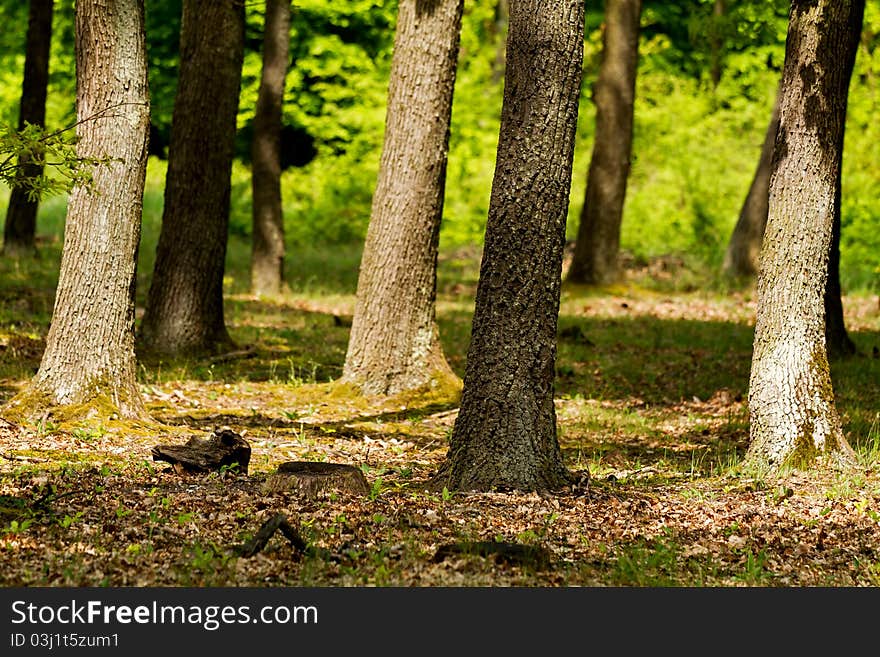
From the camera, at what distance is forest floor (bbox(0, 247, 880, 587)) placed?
18.9 feet

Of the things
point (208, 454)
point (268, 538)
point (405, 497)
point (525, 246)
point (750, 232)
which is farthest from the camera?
point (750, 232)

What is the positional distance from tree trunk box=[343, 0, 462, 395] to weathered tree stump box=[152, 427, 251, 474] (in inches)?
117

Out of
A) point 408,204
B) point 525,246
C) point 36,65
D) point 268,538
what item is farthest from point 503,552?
point 36,65

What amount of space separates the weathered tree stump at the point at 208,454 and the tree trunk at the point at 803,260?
355cm

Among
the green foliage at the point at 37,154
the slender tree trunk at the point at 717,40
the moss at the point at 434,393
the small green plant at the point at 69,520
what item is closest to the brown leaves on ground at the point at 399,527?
the small green plant at the point at 69,520

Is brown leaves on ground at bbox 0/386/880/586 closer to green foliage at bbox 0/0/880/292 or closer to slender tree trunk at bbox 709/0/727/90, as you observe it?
slender tree trunk at bbox 709/0/727/90

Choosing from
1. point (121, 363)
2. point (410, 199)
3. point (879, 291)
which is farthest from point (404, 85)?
point (879, 291)

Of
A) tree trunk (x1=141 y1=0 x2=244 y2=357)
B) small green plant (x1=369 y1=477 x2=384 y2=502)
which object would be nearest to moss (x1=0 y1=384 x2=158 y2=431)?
small green plant (x1=369 y1=477 x2=384 y2=502)

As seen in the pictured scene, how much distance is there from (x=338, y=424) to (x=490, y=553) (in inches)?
156

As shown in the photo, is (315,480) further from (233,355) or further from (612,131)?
(612,131)

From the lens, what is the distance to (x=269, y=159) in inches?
714

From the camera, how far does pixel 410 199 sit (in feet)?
34.1

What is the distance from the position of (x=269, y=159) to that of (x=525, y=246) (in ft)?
38.9

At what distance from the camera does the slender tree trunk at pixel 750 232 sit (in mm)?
18977
